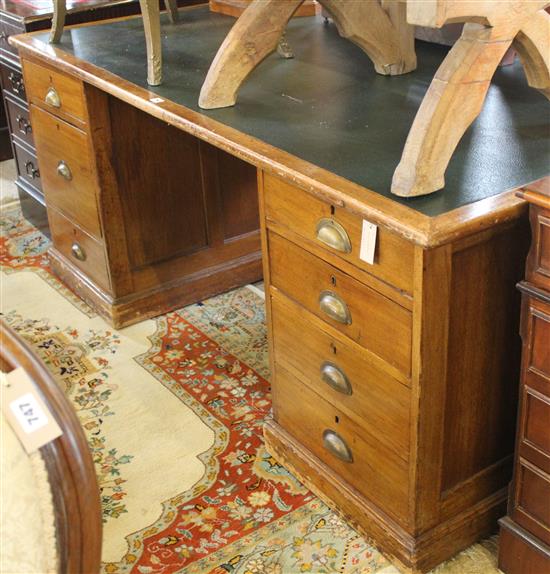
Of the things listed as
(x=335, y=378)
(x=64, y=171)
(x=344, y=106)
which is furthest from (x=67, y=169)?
(x=335, y=378)

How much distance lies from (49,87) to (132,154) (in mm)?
372

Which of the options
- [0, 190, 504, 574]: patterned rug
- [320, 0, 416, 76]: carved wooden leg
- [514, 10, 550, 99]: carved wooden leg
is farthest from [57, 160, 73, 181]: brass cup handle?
[514, 10, 550, 99]: carved wooden leg

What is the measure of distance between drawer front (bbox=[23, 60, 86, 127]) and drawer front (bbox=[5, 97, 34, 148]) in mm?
450

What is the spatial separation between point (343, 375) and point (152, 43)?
3.71ft

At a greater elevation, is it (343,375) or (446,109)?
(446,109)

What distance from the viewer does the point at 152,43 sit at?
2488 millimetres

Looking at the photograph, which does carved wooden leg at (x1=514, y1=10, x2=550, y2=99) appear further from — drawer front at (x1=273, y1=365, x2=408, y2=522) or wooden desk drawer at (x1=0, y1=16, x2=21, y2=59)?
wooden desk drawer at (x1=0, y1=16, x2=21, y2=59)

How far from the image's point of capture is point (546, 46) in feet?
5.90

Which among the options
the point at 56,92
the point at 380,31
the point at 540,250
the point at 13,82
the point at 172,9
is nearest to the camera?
the point at 540,250

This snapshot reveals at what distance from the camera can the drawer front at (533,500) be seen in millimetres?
1799

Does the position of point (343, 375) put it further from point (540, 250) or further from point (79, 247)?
point (79, 247)

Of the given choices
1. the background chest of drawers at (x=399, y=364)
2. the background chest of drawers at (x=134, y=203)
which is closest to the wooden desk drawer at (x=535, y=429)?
the background chest of drawers at (x=399, y=364)

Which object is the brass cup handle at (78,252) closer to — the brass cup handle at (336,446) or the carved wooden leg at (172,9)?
the carved wooden leg at (172,9)

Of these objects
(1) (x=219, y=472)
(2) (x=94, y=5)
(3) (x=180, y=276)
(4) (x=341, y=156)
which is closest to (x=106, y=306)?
(3) (x=180, y=276)
